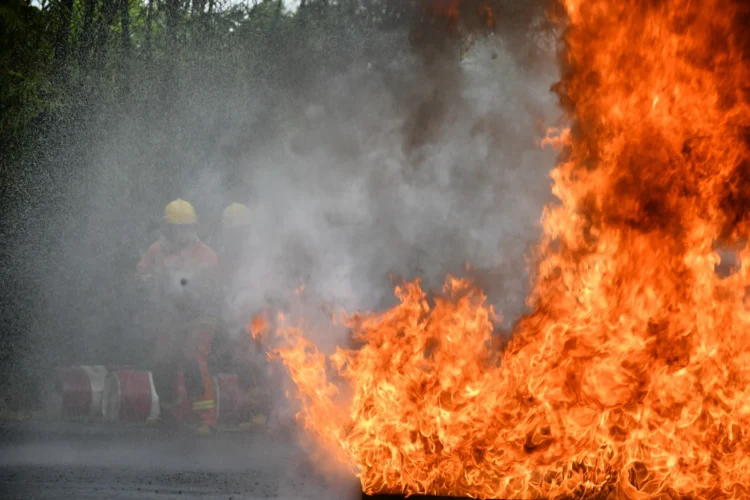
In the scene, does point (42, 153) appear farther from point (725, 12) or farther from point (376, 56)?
point (725, 12)

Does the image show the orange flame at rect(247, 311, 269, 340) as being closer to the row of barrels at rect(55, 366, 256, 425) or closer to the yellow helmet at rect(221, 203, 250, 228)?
the row of barrels at rect(55, 366, 256, 425)

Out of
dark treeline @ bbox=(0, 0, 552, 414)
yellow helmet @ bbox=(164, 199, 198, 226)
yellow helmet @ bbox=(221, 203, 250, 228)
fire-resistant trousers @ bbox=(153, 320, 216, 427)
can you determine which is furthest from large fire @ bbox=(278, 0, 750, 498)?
yellow helmet @ bbox=(221, 203, 250, 228)

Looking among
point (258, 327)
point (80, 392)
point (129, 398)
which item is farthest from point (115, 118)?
point (129, 398)

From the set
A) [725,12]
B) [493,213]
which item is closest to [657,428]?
[725,12]

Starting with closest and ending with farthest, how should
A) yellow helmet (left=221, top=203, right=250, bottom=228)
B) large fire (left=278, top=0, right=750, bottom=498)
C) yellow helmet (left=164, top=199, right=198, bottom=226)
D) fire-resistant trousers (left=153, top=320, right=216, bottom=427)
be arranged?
large fire (left=278, top=0, right=750, bottom=498)
fire-resistant trousers (left=153, top=320, right=216, bottom=427)
yellow helmet (left=164, top=199, right=198, bottom=226)
yellow helmet (left=221, top=203, right=250, bottom=228)

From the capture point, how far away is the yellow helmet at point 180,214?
12.9 meters

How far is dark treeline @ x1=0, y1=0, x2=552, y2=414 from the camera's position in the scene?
13.2m

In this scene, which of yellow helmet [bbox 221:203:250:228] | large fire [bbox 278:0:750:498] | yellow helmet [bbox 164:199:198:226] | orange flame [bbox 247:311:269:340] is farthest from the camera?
yellow helmet [bbox 221:203:250:228]

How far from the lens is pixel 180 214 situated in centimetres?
1297

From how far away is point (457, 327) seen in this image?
6.14m

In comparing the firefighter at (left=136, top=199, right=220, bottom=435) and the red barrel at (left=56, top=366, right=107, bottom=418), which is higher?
the firefighter at (left=136, top=199, right=220, bottom=435)

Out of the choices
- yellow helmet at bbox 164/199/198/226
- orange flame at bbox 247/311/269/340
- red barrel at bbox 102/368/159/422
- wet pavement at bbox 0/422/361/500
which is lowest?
wet pavement at bbox 0/422/361/500

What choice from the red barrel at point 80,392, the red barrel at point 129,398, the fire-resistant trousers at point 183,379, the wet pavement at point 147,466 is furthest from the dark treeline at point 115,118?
the wet pavement at point 147,466

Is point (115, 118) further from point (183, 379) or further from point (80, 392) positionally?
point (183, 379)
